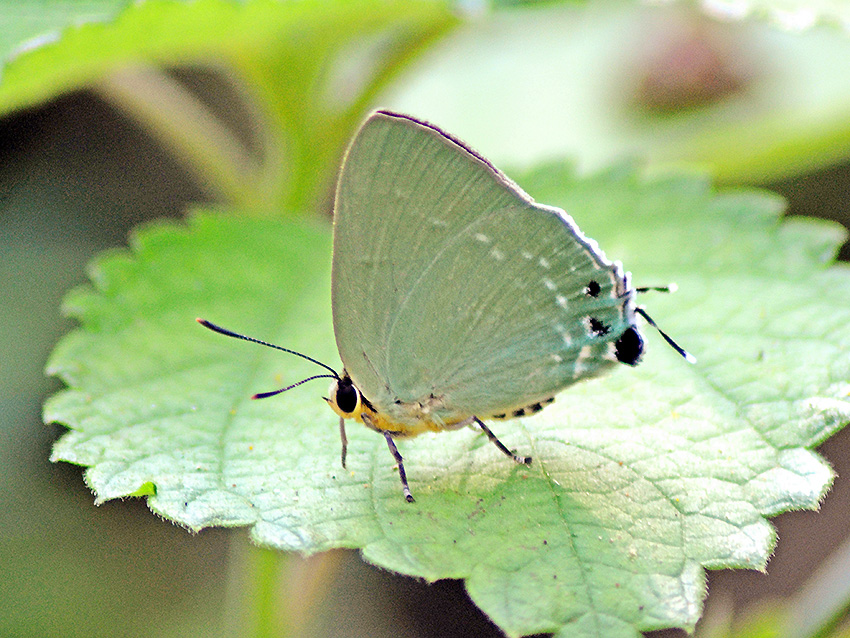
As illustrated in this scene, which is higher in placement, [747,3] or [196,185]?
[196,185]

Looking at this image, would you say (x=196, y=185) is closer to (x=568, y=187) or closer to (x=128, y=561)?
(x=128, y=561)

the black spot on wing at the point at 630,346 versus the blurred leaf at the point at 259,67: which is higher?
the blurred leaf at the point at 259,67

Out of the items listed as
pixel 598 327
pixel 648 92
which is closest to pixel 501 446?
pixel 598 327

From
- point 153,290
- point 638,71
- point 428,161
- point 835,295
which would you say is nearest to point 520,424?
point 428,161

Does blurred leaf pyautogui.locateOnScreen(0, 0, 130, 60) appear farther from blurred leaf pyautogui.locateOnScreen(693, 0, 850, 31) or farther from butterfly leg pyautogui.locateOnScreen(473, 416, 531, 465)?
blurred leaf pyautogui.locateOnScreen(693, 0, 850, 31)

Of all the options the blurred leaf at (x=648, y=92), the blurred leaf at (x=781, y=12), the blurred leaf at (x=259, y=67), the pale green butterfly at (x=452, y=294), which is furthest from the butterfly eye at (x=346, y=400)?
the blurred leaf at (x=648, y=92)

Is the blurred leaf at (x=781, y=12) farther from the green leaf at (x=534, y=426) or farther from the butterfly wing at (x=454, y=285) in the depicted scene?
the butterfly wing at (x=454, y=285)
